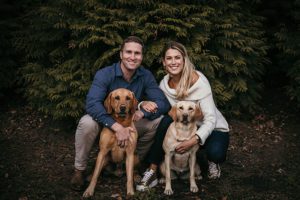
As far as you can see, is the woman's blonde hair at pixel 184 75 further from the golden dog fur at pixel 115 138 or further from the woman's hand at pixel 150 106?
the golden dog fur at pixel 115 138

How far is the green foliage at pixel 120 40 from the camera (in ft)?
17.5

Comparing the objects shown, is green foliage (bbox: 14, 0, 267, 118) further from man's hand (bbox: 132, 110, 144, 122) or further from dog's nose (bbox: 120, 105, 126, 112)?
dog's nose (bbox: 120, 105, 126, 112)

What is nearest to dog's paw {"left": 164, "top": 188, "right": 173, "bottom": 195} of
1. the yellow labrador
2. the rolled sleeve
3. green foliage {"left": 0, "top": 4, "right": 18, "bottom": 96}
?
the yellow labrador

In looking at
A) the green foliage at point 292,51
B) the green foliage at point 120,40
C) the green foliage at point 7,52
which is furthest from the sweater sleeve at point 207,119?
the green foliage at point 7,52

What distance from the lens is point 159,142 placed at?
14.5ft

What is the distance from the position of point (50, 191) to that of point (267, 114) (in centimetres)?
420

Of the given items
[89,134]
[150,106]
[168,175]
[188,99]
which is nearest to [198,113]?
[188,99]

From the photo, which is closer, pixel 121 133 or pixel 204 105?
pixel 121 133

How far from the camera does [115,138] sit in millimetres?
4027

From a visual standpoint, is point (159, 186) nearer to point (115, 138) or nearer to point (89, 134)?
point (115, 138)

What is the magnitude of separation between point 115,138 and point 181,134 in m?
0.75

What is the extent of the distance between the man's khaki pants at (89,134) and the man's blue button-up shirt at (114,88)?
11 centimetres

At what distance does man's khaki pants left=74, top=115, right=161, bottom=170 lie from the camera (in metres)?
4.12

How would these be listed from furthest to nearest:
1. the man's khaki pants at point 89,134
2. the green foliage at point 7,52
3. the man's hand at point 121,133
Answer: the green foliage at point 7,52 → the man's khaki pants at point 89,134 → the man's hand at point 121,133
